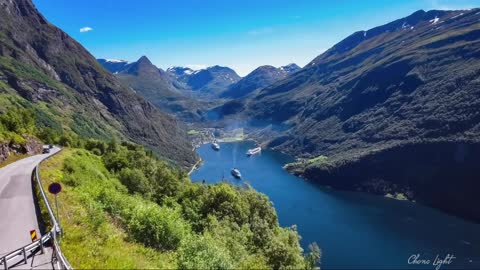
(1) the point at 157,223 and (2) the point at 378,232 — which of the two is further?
(2) the point at 378,232

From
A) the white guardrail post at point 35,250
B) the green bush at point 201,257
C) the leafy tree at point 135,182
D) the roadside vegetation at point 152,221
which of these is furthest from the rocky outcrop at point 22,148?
the green bush at point 201,257

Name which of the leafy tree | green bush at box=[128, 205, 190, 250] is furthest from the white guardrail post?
the leafy tree

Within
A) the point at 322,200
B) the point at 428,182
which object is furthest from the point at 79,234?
the point at 428,182

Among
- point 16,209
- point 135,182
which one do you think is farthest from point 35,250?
point 135,182

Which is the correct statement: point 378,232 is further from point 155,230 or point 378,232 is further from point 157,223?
point 155,230

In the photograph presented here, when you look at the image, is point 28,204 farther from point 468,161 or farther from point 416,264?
point 468,161

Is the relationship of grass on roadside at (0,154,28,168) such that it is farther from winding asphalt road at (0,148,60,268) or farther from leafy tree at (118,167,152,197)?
leafy tree at (118,167,152,197)
